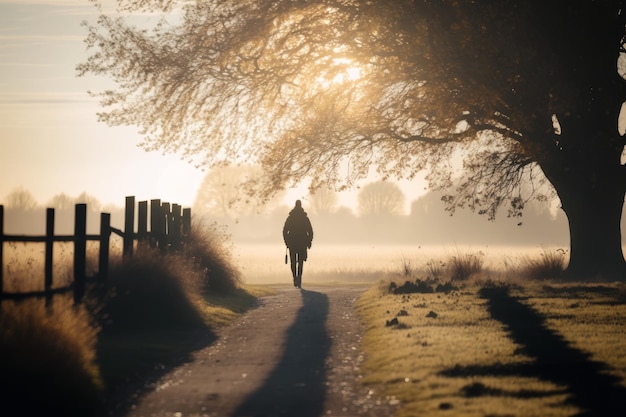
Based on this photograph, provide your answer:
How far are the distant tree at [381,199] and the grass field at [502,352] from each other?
119032mm

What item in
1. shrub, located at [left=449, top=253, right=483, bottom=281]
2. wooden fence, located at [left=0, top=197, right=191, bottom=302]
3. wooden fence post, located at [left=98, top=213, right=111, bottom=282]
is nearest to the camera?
wooden fence, located at [left=0, top=197, right=191, bottom=302]

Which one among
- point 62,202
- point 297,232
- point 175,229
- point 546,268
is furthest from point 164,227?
point 62,202

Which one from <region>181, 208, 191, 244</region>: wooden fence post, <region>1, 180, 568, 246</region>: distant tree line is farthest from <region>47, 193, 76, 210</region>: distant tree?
<region>181, 208, 191, 244</region>: wooden fence post

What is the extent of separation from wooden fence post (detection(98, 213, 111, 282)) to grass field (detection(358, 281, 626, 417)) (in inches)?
217

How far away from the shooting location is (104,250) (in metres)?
19.0

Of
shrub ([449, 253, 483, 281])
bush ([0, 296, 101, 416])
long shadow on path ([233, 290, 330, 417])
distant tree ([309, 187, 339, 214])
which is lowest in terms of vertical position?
long shadow on path ([233, 290, 330, 417])

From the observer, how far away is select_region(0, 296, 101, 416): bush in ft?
34.0

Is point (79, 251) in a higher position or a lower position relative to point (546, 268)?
higher

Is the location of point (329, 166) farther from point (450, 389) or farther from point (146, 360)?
point (450, 389)

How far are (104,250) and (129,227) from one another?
2.70 meters

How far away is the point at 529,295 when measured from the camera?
22.6 meters

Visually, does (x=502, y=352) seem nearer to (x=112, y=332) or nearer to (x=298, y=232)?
(x=112, y=332)

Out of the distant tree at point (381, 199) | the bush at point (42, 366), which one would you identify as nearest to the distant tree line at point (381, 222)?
the distant tree at point (381, 199)

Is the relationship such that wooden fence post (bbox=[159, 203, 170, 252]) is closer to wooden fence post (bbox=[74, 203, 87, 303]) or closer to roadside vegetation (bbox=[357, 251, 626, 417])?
roadside vegetation (bbox=[357, 251, 626, 417])
